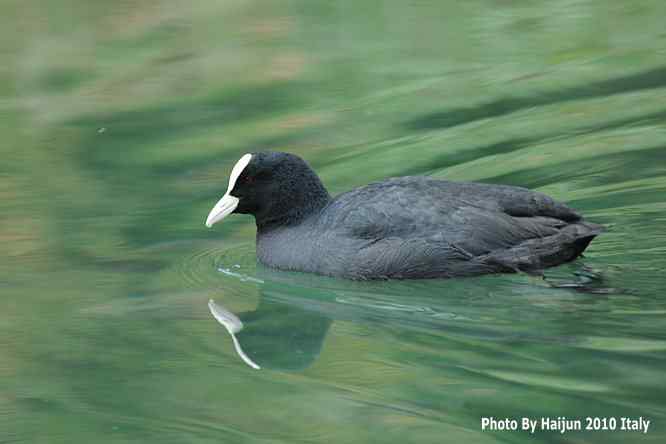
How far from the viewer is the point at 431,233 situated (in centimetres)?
773

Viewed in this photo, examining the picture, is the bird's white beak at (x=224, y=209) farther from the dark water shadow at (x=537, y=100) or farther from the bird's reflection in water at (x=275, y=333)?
the dark water shadow at (x=537, y=100)

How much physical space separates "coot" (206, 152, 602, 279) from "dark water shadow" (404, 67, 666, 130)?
10.6 feet

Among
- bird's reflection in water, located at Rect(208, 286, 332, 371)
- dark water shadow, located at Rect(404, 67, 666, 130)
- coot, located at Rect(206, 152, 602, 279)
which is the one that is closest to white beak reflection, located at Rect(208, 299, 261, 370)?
bird's reflection in water, located at Rect(208, 286, 332, 371)

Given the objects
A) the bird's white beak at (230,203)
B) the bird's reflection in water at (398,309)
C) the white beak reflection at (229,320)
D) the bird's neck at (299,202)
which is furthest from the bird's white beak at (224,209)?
the white beak reflection at (229,320)

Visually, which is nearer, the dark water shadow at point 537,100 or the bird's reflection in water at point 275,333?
the bird's reflection in water at point 275,333

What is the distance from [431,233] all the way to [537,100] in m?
4.17

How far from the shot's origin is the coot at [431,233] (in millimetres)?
7672

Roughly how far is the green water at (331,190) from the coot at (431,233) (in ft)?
0.42

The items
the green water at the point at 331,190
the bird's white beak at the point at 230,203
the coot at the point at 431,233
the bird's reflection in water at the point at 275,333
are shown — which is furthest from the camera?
the bird's white beak at the point at 230,203

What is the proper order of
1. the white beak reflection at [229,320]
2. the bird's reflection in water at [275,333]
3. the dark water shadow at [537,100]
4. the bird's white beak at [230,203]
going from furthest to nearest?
the dark water shadow at [537,100], the bird's white beak at [230,203], the white beak reflection at [229,320], the bird's reflection in water at [275,333]

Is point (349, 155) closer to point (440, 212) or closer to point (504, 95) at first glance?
point (504, 95)

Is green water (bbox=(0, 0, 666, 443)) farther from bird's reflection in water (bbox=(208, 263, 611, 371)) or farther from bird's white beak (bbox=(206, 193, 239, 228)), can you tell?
bird's white beak (bbox=(206, 193, 239, 228))

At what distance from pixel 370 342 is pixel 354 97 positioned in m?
5.67

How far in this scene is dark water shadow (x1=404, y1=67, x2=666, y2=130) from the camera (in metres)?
11.3
